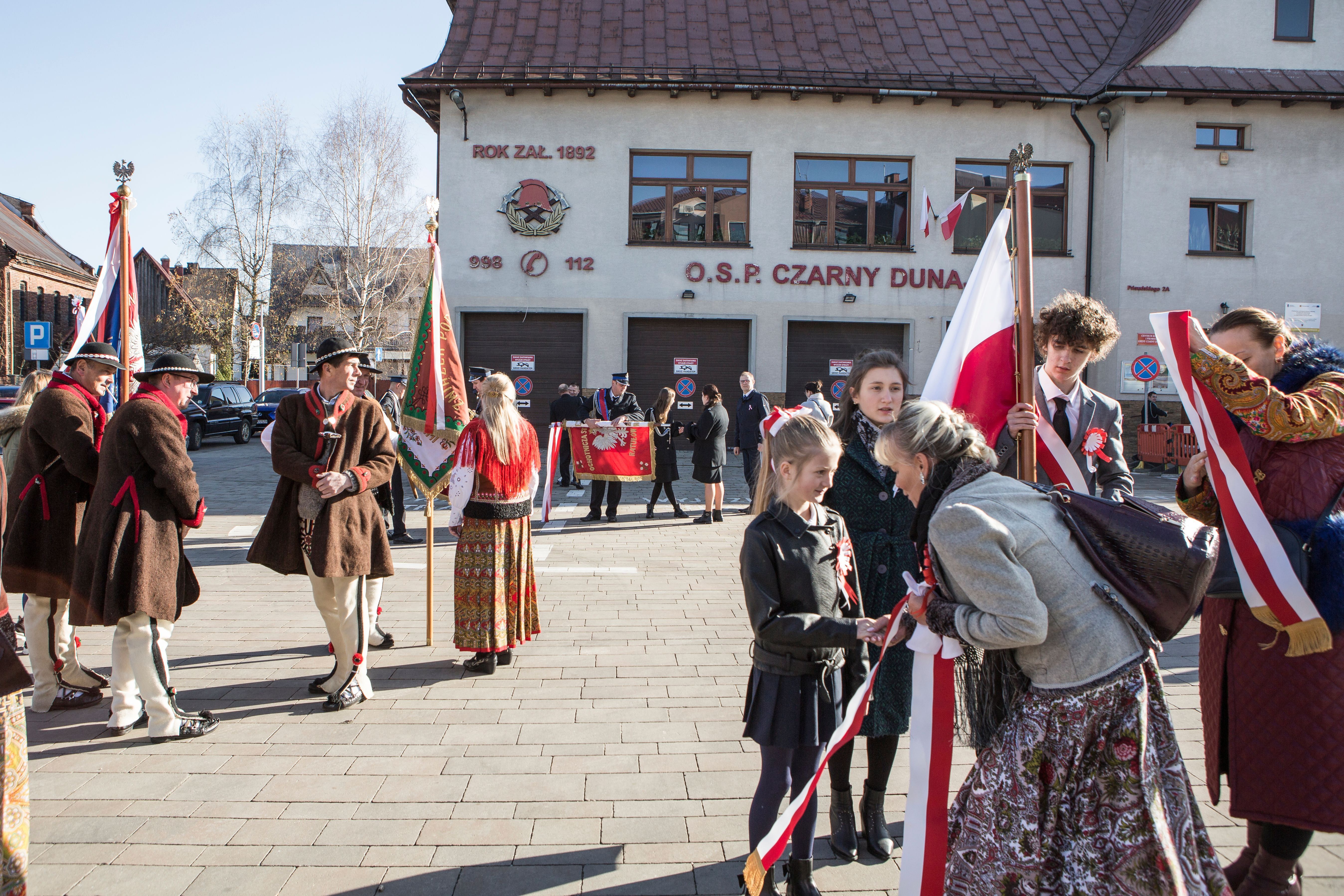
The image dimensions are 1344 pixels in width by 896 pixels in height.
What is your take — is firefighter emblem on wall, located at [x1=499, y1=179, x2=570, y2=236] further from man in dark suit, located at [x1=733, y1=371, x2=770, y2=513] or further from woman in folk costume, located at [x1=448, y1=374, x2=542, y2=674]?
woman in folk costume, located at [x1=448, y1=374, x2=542, y2=674]

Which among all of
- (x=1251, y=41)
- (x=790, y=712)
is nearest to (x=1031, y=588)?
(x=790, y=712)

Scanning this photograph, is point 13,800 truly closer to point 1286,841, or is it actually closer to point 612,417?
point 1286,841

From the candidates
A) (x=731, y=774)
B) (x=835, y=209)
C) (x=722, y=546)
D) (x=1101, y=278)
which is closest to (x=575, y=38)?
(x=835, y=209)

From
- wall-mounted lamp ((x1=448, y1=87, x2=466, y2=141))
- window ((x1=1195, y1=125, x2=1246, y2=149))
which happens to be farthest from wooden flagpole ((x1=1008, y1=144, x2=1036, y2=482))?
window ((x1=1195, y1=125, x2=1246, y2=149))

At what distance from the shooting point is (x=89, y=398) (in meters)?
4.83

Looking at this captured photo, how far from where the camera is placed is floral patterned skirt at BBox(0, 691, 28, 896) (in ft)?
8.34

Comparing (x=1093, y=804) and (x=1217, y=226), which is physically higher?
(x=1217, y=226)

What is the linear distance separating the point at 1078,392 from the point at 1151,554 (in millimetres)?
1958

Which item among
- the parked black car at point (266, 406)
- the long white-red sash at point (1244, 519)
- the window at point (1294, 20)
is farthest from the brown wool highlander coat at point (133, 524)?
the window at point (1294, 20)

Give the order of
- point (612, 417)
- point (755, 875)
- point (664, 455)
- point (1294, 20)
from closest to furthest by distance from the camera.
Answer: point (755, 875) → point (664, 455) → point (612, 417) → point (1294, 20)

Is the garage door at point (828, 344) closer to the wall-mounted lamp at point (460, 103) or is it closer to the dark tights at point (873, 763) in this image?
the wall-mounted lamp at point (460, 103)

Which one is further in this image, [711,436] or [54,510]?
[711,436]

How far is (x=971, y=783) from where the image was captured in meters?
2.44

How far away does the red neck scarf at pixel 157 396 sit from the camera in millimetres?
4301
